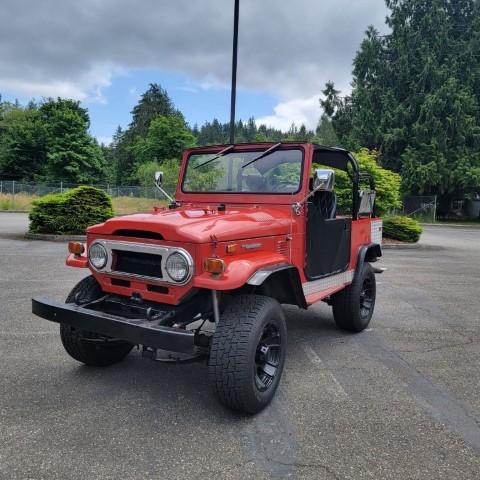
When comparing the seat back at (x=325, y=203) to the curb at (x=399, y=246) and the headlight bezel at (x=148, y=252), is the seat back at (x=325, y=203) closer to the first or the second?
the headlight bezel at (x=148, y=252)

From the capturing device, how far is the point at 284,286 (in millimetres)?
3895

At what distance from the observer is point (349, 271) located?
204 inches

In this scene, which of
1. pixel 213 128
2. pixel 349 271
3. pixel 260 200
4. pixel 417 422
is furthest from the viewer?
pixel 213 128

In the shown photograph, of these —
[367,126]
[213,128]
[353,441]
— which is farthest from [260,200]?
[213,128]

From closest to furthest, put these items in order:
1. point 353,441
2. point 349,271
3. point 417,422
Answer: point 353,441, point 417,422, point 349,271

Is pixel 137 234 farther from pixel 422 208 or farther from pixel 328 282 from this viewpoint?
pixel 422 208

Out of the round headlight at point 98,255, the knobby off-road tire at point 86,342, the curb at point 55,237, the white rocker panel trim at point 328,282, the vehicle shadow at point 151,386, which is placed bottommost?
the vehicle shadow at point 151,386

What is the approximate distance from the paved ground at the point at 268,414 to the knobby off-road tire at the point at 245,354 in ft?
0.62

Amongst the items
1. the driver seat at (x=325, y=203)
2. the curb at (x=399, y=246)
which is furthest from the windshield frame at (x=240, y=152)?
the curb at (x=399, y=246)

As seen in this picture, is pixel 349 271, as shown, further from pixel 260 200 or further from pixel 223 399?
pixel 223 399

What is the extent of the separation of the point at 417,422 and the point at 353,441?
0.59 metres

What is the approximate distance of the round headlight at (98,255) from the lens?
3.66 meters

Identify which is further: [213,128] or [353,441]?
[213,128]

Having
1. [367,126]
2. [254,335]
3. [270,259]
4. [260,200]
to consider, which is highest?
[367,126]
